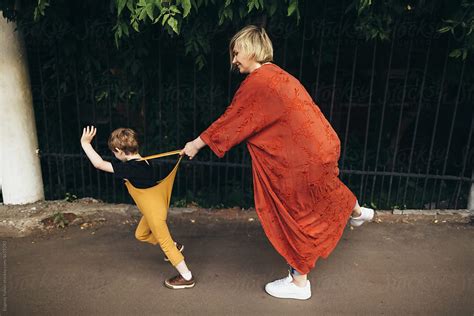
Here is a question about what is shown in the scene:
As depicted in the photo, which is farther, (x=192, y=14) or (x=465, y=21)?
(x=192, y=14)

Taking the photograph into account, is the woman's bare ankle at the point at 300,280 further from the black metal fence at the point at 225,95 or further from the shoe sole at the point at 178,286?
the black metal fence at the point at 225,95

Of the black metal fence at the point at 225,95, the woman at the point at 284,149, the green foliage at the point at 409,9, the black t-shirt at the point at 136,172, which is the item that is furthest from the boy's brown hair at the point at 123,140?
the green foliage at the point at 409,9

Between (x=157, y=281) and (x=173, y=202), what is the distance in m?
1.34

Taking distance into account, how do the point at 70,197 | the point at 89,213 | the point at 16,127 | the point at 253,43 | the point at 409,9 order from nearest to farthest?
the point at 253,43 < the point at 409,9 < the point at 16,127 < the point at 89,213 < the point at 70,197

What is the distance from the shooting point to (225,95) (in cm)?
461

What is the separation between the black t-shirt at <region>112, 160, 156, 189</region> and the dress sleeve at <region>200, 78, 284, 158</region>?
0.50 metres

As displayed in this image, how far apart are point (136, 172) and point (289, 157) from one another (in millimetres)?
969

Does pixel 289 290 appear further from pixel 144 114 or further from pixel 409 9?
pixel 409 9

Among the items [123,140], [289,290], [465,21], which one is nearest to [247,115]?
[123,140]

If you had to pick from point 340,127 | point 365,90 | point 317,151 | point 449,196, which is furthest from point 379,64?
point 317,151

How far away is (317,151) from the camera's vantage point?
2.69m

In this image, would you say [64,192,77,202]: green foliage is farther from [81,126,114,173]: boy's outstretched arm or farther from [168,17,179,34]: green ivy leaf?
[168,17,179,34]: green ivy leaf

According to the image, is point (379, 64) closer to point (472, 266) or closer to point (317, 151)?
point (472, 266)

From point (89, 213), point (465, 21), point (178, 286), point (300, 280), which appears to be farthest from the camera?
point (89, 213)
